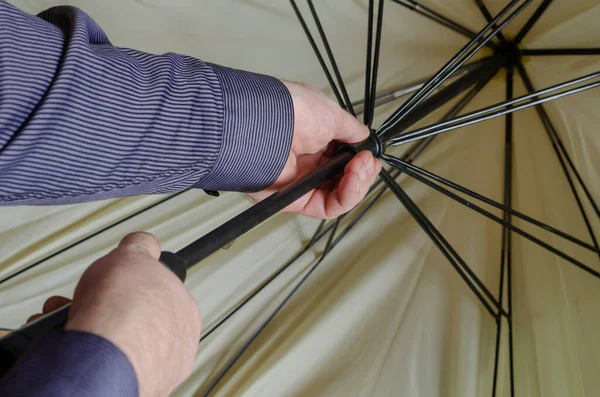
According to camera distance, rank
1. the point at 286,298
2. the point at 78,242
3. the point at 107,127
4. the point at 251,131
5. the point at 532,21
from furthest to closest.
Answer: the point at 532,21 → the point at 286,298 → the point at 78,242 → the point at 251,131 → the point at 107,127

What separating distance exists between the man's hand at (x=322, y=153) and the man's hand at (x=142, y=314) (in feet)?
1.24

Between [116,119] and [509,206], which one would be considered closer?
[116,119]

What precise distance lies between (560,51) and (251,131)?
2.87 feet

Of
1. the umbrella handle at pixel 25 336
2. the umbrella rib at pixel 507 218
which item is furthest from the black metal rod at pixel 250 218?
the umbrella rib at pixel 507 218

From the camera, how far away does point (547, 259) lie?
1.02 metres

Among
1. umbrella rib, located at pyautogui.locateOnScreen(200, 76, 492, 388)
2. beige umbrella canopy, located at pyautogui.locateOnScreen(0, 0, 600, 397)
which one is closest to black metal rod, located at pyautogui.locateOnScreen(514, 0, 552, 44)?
beige umbrella canopy, located at pyautogui.locateOnScreen(0, 0, 600, 397)

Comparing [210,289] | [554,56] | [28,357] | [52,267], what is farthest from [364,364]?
[554,56]

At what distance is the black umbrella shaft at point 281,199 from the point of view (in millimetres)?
475

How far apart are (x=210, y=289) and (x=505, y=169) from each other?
2.50 ft

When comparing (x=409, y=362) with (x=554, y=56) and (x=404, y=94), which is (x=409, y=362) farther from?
(x=554, y=56)

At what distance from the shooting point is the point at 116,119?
20.4 inches

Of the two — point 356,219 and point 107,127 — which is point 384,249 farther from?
point 107,127

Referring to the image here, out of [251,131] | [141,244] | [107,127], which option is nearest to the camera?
[141,244]


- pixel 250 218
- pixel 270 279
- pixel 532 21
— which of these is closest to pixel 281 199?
pixel 250 218
